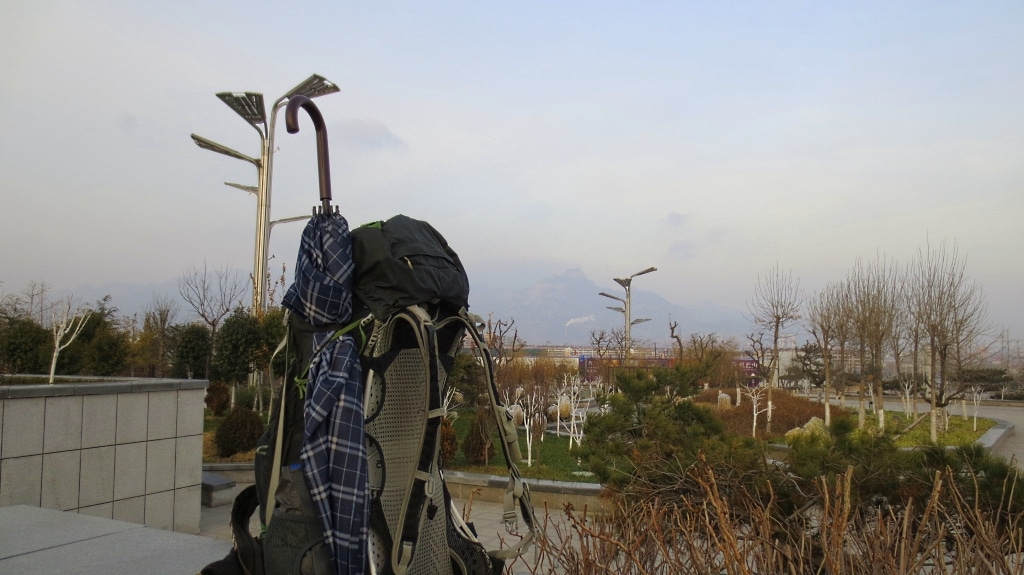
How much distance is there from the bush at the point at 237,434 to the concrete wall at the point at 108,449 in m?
4.17

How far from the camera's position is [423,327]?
5.78ft

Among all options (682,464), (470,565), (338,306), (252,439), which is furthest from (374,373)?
(252,439)

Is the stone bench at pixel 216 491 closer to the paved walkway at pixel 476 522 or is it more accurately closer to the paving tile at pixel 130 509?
the paved walkway at pixel 476 522

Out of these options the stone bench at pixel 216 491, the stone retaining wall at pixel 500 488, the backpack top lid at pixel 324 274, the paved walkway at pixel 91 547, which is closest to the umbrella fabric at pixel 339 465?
the backpack top lid at pixel 324 274

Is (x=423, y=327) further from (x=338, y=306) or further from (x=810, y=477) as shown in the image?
(x=810, y=477)

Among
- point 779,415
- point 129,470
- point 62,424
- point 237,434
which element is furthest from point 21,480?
point 779,415

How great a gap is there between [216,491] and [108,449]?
2.93 m

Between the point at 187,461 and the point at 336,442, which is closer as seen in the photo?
the point at 336,442

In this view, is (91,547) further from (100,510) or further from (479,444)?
(479,444)

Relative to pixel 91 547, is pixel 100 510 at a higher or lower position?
lower

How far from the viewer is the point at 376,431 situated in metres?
1.84

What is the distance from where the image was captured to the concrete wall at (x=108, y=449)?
5238mm

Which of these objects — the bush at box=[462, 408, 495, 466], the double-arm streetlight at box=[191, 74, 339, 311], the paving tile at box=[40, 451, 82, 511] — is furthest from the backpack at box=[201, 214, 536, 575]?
the double-arm streetlight at box=[191, 74, 339, 311]

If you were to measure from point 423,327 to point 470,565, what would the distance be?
0.80 meters
